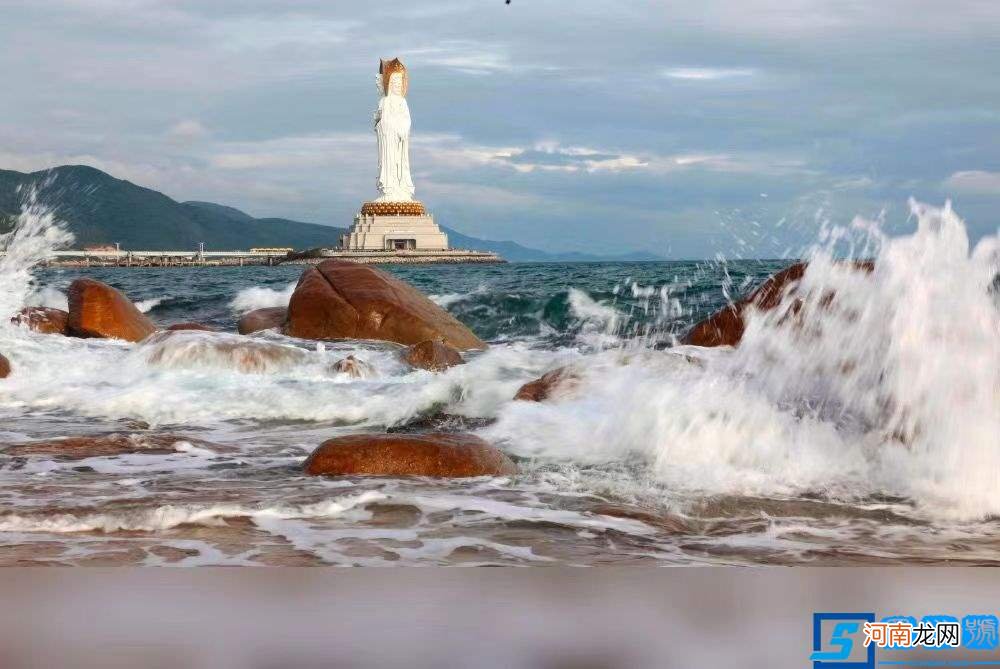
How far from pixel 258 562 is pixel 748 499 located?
2.16 meters

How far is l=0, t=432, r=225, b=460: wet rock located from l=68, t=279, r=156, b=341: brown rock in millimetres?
5728

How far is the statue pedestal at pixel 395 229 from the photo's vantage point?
3019 inches

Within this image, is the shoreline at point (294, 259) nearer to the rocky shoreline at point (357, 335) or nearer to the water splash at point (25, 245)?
the water splash at point (25, 245)

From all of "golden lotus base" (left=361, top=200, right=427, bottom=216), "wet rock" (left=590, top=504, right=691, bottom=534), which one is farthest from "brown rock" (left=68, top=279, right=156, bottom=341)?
"golden lotus base" (left=361, top=200, right=427, bottom=216)

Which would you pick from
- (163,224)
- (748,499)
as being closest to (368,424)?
(748,499)

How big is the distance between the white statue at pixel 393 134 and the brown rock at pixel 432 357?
65.5 m

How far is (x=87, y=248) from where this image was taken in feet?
255

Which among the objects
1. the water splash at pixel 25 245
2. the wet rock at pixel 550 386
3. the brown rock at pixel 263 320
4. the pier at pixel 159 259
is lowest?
the wet rock at pixel 550 386

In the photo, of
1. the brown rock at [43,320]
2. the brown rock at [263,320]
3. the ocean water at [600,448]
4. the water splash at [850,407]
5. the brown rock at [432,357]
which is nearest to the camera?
the ocean water at [600,448]

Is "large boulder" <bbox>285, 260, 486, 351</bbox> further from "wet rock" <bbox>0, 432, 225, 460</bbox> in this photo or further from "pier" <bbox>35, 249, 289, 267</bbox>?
"pier" <bbox>35, 249, 289, 267</bbox>

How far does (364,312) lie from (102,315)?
2.85 meters

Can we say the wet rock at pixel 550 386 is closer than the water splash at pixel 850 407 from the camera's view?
No

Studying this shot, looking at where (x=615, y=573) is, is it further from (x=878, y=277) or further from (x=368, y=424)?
(x=368, y=424)

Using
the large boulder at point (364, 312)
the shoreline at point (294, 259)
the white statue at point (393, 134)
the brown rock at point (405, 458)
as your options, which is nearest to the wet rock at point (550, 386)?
the brown rock at point (405, 458)
